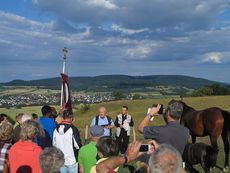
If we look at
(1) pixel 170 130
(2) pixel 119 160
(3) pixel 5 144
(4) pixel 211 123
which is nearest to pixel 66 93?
(3) pixel 5 144

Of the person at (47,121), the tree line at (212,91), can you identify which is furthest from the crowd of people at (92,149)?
the tree line at (212,91)

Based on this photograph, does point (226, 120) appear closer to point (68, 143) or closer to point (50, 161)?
point (68, 143)

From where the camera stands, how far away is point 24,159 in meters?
3.56

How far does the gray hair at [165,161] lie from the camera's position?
235 cm

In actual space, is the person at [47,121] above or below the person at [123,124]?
above

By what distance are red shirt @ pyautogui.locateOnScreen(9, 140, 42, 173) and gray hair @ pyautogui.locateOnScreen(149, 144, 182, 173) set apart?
2008 mm

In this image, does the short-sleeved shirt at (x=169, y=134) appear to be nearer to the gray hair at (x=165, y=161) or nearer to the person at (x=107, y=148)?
the person at (x=107, y=148)

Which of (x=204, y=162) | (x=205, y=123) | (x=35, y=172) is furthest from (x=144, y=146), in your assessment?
Result: (x=205, y=123)

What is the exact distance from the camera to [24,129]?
3.76m

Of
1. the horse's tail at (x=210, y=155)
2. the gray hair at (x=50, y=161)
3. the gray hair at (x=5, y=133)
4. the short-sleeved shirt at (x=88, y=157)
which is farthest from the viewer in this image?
the horse's tail at (x=210, y=155)

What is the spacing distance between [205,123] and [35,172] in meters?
7.43

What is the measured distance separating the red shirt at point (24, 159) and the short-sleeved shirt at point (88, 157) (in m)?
0.93

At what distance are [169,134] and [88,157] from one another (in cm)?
153

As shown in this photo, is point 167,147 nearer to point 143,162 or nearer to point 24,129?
point 143,162
